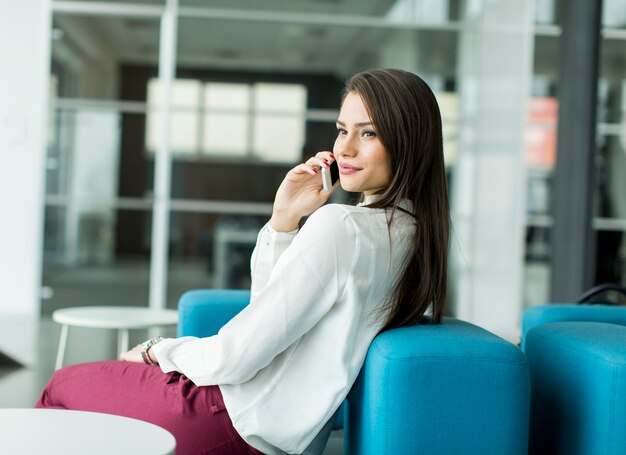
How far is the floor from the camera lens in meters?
4.76

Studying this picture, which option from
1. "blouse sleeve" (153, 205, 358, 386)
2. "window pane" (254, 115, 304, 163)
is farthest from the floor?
"window pane" (254, 115, 304, 163)

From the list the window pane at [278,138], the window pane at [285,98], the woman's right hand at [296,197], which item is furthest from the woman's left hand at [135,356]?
the window pane at [285,98]

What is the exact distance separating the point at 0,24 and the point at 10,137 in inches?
39.5

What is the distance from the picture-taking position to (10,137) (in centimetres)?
805

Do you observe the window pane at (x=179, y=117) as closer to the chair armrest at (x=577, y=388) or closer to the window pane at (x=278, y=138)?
the window pane at (x=278, y=138)

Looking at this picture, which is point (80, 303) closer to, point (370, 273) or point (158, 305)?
point (158, 305)

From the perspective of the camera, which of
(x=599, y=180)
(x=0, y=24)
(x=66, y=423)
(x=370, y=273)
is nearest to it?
(x=66, y=423)

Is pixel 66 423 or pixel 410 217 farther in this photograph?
pixel 410 217

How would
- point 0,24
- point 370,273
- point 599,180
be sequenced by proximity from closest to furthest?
1. point 370,273
2. point 599,180
3. point 0,24

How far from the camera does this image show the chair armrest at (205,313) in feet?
10.5

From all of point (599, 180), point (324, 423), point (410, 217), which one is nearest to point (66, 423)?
point (324, 423)

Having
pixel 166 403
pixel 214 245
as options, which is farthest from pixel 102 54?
pixel 166 403

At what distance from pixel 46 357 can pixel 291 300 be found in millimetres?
4532

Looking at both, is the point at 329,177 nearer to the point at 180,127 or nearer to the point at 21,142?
the point at 180,127
